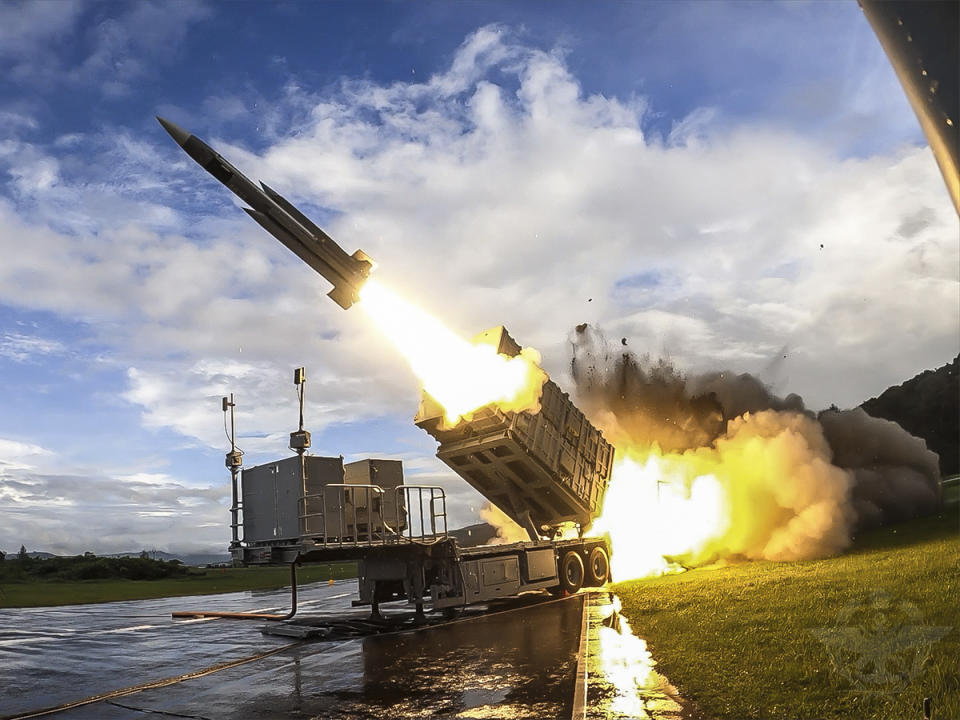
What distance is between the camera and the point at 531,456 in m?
20.1

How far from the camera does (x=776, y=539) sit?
27.5 metres

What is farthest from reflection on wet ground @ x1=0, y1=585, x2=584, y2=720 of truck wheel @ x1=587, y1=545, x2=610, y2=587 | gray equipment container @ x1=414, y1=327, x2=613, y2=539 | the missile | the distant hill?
the distant hill

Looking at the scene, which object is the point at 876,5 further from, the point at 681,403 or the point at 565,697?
the point at 681,403

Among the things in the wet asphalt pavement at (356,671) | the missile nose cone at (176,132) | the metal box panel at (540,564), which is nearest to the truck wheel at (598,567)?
the metal box panel at (540,564)

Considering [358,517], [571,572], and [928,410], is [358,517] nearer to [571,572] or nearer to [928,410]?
[571,572]

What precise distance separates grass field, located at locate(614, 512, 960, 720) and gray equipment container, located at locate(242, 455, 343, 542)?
23.4 feet

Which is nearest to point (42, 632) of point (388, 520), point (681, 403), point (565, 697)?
point (388, 520)

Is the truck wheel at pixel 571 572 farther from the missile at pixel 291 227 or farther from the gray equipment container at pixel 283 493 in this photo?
the missile at pixel 291 227

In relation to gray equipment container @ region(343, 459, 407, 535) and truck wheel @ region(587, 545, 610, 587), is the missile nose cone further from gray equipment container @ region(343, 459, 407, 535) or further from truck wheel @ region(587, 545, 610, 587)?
truck wheel @ region(587, 545, 610, 587)

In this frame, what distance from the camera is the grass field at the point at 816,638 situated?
27.1 feet

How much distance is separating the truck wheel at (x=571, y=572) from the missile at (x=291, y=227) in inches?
377

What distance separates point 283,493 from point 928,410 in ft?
134

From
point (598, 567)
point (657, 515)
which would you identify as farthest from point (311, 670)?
point (657, 515)

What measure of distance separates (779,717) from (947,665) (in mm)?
2260
